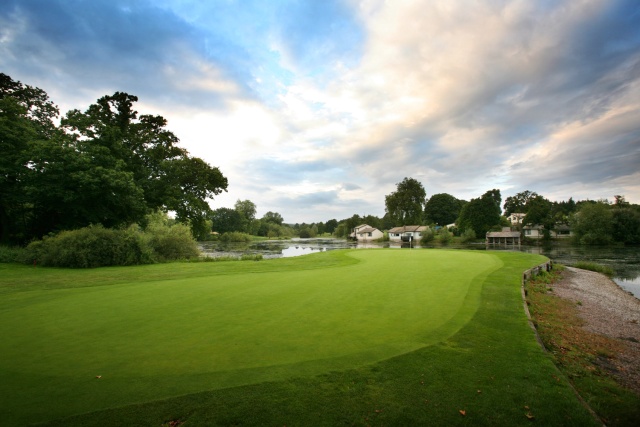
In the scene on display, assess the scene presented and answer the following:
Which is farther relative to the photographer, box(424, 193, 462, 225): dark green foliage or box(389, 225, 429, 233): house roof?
box(424, 193, 462, 225): dark green foliage

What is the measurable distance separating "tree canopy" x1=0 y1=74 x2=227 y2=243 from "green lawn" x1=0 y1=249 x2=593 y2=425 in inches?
502

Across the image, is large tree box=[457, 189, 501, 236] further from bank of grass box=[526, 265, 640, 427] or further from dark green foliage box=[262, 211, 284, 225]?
dark green foliage box=[262, 211, 284, 225]

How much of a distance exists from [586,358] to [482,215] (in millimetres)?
61074

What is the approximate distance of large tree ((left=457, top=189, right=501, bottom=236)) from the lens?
194 ft

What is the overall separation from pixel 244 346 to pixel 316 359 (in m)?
1.29

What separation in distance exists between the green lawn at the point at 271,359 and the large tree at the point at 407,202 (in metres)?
75.3

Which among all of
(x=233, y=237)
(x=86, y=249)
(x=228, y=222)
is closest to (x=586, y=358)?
(x=86, y=249)

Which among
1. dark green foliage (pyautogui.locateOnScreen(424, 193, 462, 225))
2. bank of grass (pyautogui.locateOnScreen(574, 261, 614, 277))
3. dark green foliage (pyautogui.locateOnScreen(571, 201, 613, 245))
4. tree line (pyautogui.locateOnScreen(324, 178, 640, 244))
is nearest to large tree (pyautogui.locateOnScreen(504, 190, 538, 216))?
tree line (pyautogui.locateOnScreen(324, 178, 640, 244))

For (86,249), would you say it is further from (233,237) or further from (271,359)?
(233,237)

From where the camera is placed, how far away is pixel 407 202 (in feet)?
264

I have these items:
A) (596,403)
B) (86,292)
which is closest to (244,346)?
(596,403)

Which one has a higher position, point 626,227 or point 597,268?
point 626,227

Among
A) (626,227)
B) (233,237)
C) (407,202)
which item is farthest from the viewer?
(407,202)

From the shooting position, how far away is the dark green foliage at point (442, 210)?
308ft
